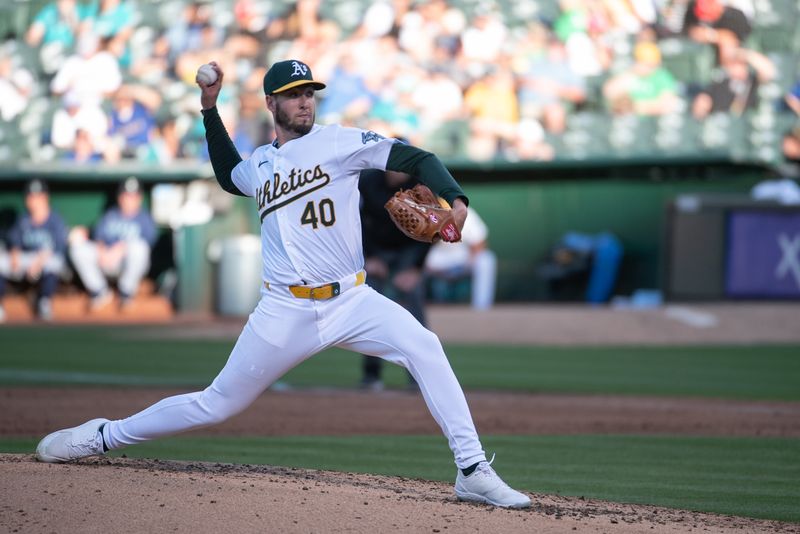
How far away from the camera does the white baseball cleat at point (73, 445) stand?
15.3ft

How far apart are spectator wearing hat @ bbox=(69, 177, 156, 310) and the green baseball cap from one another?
12231mm

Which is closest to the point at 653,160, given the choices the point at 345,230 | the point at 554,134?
the point at 554,134

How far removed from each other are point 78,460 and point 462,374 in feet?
19.6

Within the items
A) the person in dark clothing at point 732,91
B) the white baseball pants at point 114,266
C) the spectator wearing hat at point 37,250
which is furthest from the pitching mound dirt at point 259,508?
the person in dark clothing at point 732,91

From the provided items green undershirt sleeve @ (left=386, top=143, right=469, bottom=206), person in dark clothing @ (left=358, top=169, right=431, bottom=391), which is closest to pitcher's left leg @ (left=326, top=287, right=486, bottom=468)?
green undershirt sleeve @ (left=386, top=143, right=469, bottom=206)

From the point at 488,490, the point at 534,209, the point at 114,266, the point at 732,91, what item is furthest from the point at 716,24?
the point at 488,490

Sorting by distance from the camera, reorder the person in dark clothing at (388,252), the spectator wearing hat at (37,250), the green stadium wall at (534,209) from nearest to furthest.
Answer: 1. the person in dark clothing at (388,252)
2. the spectator wearing hat at (37,250)
3. the green stadium wall at (534,209)

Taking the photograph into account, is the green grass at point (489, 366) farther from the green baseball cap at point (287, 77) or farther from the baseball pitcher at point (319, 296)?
the green baseball cap at point (287, 77)

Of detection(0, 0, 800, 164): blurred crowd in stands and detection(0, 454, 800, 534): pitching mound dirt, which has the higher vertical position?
detection(0, 0, 800, 164): blurred crowd in stands

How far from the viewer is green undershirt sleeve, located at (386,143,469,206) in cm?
410

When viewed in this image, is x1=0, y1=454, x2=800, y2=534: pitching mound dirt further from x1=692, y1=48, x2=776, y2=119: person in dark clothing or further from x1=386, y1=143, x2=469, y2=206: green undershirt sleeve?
x1=692, y1=48, x2=776, y2=119: person in dark clothing

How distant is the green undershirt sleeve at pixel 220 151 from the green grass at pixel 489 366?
4.65 metres

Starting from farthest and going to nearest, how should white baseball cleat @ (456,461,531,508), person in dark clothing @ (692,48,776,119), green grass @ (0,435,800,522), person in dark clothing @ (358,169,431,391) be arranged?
person in dark clothing @ (692,48,776,119) → person in dark clothing @ (358,169,431,391) → green grass @ (0,435,800,522) → white baseball cleat @ (456,461,531,508)

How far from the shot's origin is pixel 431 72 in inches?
674
